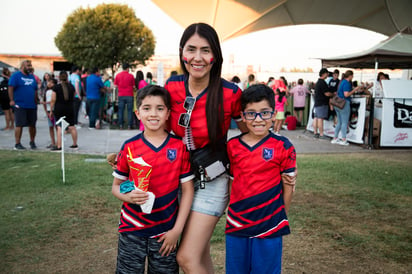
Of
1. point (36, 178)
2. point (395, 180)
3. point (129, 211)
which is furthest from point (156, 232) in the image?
point (395, 180)

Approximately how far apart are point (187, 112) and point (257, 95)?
1.48ft

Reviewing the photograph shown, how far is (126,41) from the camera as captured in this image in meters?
43.6

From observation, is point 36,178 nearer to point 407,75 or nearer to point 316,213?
point 316,213

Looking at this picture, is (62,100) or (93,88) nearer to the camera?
(62,100)

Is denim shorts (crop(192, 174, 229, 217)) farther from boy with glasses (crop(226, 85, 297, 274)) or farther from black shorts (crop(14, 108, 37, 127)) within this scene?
black shorts (crop(14, 108, 37, 127))

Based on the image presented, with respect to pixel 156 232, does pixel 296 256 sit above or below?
below

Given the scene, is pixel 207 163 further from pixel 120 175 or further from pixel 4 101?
pixel 4 101

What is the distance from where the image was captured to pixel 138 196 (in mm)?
2260

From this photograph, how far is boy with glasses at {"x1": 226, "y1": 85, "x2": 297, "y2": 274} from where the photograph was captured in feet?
7.97

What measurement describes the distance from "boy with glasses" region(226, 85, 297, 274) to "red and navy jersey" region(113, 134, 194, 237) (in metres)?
0.37

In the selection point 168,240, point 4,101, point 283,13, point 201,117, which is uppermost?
point 283,13

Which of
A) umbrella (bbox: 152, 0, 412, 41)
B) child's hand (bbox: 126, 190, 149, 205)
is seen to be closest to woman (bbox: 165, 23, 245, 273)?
child's hand (bbox: 126, 190, 149, 205)

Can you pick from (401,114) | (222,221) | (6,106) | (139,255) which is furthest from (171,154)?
(6,106)

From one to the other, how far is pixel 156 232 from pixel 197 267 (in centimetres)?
33
